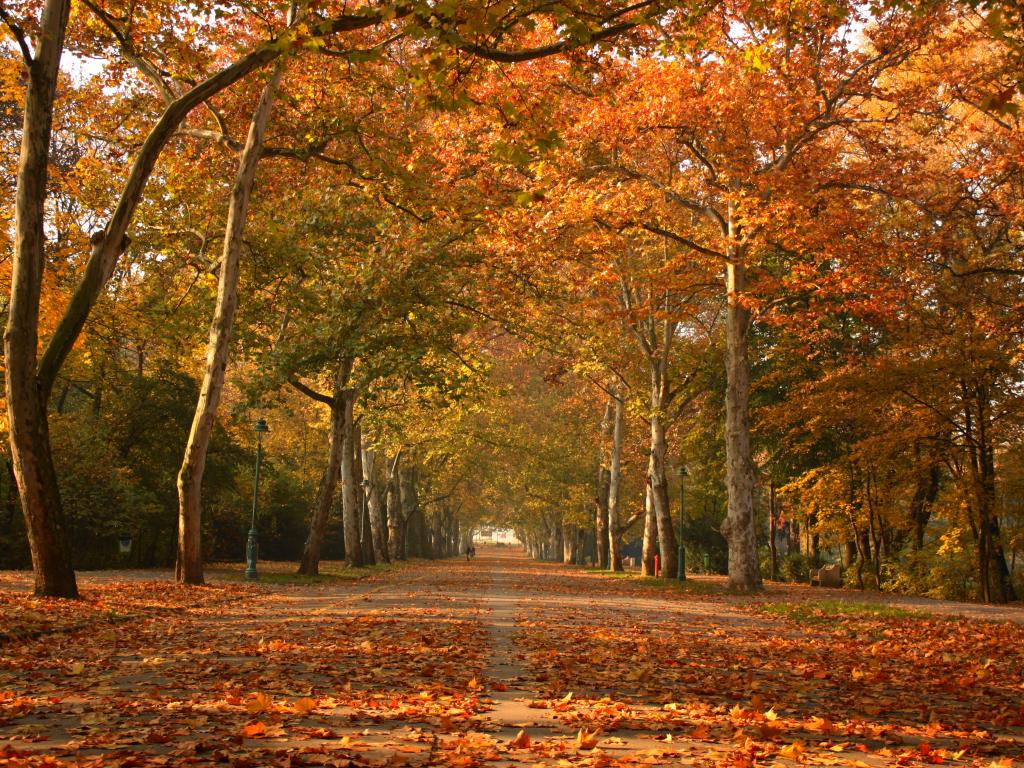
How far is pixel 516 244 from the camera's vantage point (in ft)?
67.3

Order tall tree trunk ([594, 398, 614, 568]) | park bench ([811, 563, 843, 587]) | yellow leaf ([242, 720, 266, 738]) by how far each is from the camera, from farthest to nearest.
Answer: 1. tall tree trunk ([594, 398, 614, 568])
2. park bench ([811, 563, 843, 587])
3. yellow leaf ([242, 720, 266, 738])

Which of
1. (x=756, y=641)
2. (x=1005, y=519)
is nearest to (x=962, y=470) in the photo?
(x=1005, y=519)

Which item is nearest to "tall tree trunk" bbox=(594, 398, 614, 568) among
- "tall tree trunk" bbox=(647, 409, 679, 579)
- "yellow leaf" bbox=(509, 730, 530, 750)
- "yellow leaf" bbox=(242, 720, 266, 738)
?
"tall tree trunk" bbox=(647, 409, 679, 579)

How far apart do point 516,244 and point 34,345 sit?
1106cm

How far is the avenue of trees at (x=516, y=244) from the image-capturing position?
12609 mm

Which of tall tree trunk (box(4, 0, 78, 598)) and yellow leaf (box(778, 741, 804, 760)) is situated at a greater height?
tall tree trunk (box(4, 0, 78, 598))

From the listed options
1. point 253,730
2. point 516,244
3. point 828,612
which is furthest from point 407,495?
point 253,730

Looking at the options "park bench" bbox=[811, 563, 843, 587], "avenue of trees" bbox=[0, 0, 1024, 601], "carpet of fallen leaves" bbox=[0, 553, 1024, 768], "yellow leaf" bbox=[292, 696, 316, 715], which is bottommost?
"park bench" bbox=[811, 563, 843, 587]

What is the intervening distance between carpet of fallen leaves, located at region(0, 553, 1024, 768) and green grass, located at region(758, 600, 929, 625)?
5.74 ft

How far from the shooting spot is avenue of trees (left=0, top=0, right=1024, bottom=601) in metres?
12.6

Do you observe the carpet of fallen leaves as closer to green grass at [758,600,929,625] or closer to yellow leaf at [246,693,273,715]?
yellow leaf at [246,693,273,715]

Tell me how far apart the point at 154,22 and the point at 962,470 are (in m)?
24.0

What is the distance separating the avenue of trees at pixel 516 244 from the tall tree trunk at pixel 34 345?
4 centimetres

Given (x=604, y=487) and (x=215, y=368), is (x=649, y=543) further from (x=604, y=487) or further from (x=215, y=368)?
(x=215, y=368)
